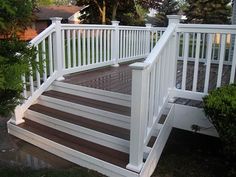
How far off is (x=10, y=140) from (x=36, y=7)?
2.26 metres

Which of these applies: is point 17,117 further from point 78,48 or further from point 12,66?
point 12,66

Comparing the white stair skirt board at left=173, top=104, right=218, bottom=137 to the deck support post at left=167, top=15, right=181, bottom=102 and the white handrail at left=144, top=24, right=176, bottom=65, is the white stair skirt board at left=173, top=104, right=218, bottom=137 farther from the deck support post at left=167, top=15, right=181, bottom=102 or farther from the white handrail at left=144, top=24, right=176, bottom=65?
the white handrail at left=144, top=24, right=176, bottom=65

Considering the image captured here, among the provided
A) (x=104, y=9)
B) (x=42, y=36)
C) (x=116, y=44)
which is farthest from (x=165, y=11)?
(x=42, y=36)

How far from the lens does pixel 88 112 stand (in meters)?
3.86

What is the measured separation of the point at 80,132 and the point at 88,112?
0.36 metres

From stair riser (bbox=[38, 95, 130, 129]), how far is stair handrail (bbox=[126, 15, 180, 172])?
0.50 meters

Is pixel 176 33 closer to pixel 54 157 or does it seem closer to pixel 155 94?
pixel 155 94

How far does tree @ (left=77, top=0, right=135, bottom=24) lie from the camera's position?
19.7m

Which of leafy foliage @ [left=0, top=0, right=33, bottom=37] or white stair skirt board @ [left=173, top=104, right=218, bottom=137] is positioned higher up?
leafy foliage @ [left=0, top=0, right=33, bottom=37]

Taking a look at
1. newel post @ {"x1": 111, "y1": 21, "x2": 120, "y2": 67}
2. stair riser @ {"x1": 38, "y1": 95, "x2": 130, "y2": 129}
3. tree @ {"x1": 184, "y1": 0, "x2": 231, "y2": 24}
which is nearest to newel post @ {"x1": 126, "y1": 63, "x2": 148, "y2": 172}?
stair riser @ {"x1": 38, "y1": 95, "x2": 130, "y2": 129}

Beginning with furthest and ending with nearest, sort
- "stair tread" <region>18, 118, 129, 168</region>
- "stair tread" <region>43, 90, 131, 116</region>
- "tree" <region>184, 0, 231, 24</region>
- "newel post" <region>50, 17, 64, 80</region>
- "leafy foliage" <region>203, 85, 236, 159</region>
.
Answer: "tree" <region>184, 0, 231, 24</region> < "newel post" <region>50, 17, 64, 80</region> < "stair tread" <region>43, 90, 131, 116</region> < "stair tread" <region>18, 118, 129, 168</region> < "leafy foliage" <region>203, 85, 236, 159</region>

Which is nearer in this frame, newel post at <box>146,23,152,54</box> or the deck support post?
the deck support post


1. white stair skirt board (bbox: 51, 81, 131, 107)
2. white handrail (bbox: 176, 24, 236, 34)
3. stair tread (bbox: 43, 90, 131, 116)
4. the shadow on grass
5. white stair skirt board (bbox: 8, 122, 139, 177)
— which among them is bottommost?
the shadow on grass

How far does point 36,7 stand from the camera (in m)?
2.54
